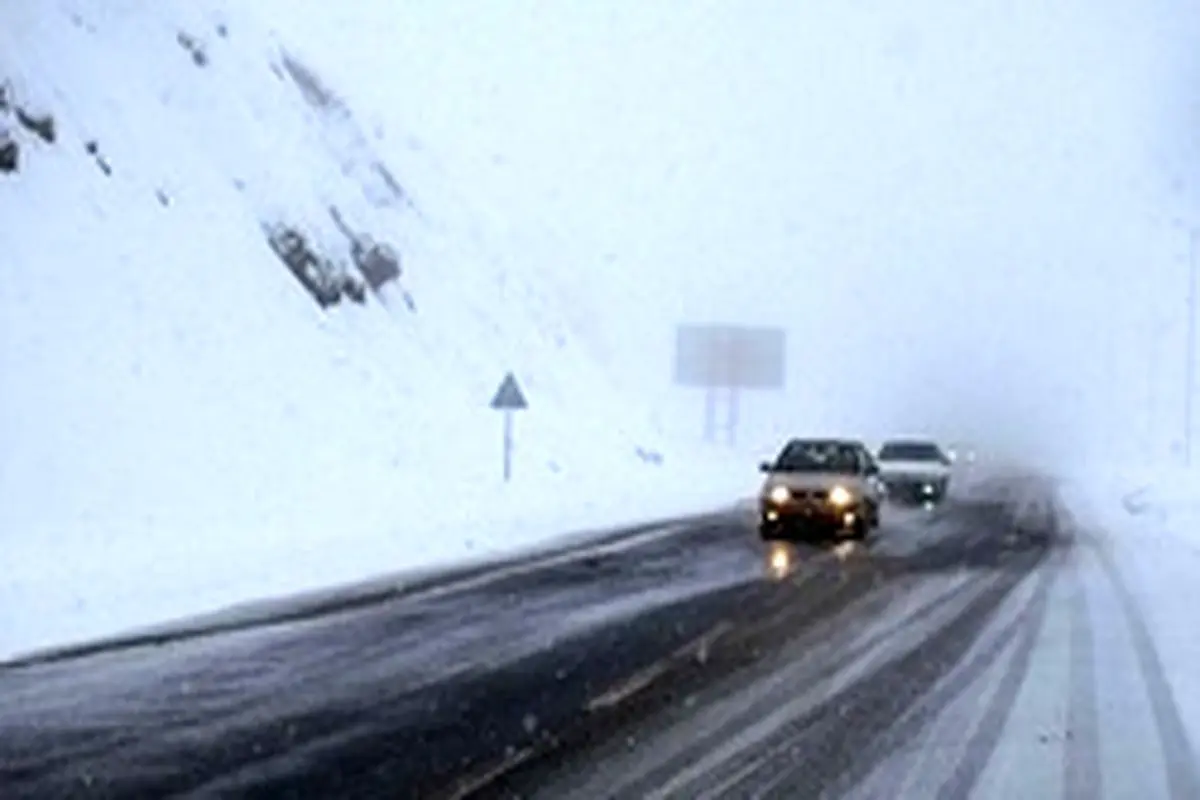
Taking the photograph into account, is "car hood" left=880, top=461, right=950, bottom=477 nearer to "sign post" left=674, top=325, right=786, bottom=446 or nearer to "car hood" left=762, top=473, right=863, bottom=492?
"car hood" left=762, top=473, right=863, bottom=492

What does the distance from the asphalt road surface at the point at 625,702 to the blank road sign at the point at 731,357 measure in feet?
234

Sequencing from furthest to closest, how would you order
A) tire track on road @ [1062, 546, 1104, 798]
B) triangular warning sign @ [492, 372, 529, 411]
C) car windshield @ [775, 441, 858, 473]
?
1. triangular warning sign @ [492, 372, 529, 411]
2. car windshield @ [775, 441, 858, 473]
3. tire track on road @ [1062, 546, 1104, 798]

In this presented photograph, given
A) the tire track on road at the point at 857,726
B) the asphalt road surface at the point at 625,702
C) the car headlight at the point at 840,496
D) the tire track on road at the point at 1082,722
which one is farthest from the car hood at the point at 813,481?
the tire track on road at the point at 857,726

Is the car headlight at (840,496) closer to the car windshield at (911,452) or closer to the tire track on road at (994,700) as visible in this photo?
the tire track on road at (994,700)

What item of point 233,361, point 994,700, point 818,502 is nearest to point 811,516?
point 818,502

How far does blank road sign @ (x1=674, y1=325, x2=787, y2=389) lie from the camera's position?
296 ft

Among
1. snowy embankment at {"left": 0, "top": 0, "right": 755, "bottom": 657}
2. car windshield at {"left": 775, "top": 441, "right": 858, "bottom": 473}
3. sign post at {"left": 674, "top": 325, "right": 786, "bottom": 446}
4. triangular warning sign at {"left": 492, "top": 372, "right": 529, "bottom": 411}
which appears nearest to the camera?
snowy embankment at {"left": 0, "top": 0, "right": 755, "bottom": 657}

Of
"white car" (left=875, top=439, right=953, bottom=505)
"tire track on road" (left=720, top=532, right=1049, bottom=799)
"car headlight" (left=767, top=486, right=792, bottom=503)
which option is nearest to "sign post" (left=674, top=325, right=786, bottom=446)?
"white car" (left=875, top=439, right=953, bottom=505)

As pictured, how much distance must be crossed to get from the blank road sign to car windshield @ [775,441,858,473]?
192 feet

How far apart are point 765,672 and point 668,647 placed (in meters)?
1.41

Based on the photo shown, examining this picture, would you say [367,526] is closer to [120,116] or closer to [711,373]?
[120,116]

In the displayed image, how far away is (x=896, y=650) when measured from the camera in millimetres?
13922

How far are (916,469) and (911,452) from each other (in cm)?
125

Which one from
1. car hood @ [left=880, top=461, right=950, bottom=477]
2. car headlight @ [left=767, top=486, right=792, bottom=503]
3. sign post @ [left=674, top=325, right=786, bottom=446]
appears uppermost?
sign post @ [left=674, top=325, right=786, bottom=446]
